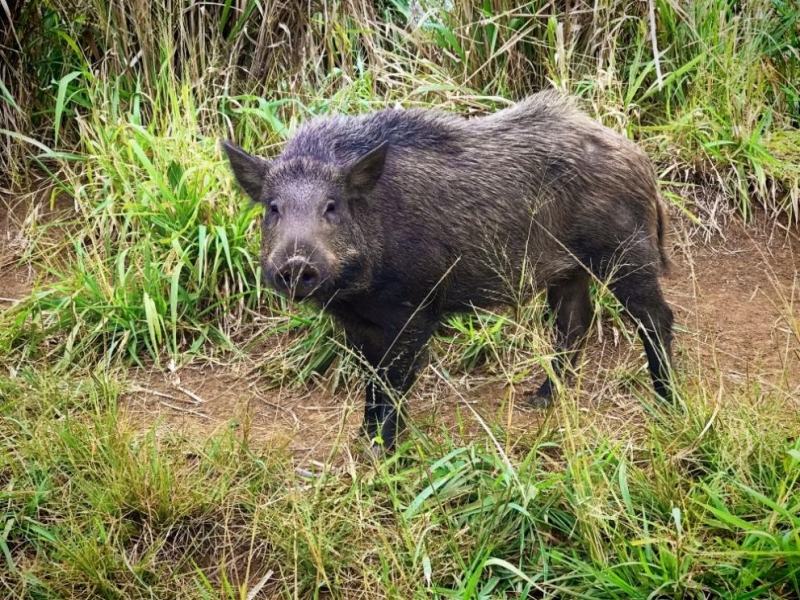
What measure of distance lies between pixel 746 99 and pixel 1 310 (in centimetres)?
400

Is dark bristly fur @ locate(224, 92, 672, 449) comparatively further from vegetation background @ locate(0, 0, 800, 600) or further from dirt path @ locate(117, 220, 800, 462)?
vegetation background @ locate(0, 0, 800, 600)

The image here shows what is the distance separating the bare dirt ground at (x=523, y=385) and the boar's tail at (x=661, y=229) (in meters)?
0.13

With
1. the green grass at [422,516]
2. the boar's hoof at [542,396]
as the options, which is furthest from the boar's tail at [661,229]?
the green grass at [422,516]

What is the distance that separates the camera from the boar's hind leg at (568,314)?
191 inches

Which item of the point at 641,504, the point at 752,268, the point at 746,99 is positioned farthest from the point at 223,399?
the point at 746,99

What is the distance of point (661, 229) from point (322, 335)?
1.57m

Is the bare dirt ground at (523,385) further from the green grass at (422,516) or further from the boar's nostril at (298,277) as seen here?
the boar's nostril at (298,277)

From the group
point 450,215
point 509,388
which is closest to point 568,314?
point 509,388

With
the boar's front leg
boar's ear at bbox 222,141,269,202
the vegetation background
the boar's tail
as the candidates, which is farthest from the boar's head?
the boar's tail

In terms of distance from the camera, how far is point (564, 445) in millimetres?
3699

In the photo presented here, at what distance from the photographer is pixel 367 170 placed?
161 inches

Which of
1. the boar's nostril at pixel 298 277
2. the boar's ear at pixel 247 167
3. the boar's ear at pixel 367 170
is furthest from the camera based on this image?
the boar's ear at pixel 247 167

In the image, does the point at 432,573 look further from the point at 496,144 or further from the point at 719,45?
the point at 719,45

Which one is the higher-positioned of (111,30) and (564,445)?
(111,30)
